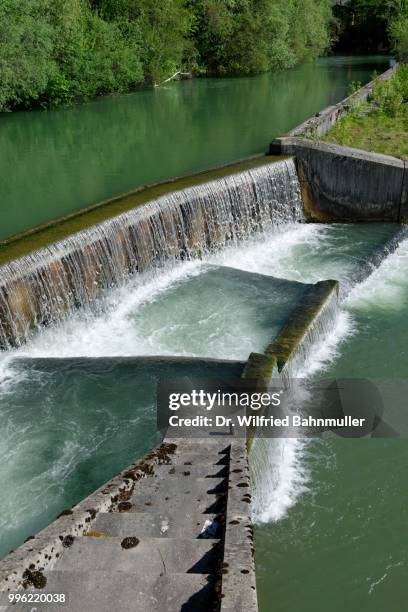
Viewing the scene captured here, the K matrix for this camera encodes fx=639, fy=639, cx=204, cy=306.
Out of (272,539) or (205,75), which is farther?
(205,75)

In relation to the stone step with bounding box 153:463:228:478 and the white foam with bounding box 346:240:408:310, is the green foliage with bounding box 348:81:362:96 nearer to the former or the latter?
the white foam with bounding box 346:240:408:310

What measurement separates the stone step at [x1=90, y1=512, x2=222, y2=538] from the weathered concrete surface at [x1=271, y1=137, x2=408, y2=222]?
31.1ft

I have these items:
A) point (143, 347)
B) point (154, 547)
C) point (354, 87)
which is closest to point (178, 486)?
point (154, 547)

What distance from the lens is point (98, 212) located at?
9570mm

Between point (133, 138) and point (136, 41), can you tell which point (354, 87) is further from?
point (136, 41)

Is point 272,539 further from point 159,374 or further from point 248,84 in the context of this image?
point 248,84

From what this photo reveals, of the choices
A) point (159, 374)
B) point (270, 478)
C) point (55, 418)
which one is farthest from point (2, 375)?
point (270, 478)

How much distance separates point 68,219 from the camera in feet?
30.9

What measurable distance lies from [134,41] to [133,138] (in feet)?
34.8

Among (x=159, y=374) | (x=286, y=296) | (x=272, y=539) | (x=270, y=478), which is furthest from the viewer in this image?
(x=286, y=296)

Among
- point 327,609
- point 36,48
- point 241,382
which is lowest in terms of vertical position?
point 327,609

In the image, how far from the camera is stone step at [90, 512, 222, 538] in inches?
136

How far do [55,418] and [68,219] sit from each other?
13.0 feet

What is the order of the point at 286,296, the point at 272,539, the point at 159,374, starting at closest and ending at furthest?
the point at 272,539 < the point at 159,374 < the point at 286,296
